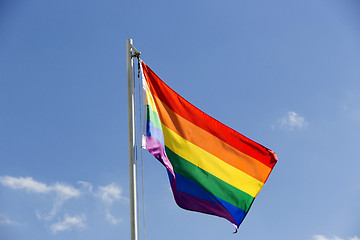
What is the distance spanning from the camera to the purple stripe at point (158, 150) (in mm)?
9289

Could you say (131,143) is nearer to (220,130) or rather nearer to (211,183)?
(211,183)

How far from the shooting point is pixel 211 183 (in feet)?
33.9

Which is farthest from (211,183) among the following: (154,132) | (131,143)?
(131,143)

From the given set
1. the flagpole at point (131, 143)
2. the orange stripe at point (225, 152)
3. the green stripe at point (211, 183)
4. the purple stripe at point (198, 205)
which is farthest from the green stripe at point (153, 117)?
the purple stripe at point (198, 205)

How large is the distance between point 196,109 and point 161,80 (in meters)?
1.11

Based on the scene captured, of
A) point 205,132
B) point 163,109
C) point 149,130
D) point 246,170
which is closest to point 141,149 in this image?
point 149,130

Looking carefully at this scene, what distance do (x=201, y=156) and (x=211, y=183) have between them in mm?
652

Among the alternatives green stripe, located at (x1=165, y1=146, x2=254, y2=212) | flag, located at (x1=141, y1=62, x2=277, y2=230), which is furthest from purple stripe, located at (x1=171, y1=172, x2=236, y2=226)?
green stripe, located at (x1=165, y1=146, x2=254, y2=212)

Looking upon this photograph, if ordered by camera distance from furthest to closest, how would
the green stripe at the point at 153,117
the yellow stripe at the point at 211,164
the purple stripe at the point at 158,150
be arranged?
1. the yellow stripe at the point at 211,164
2. the green stripe at the point at 153,117
3. the purple stripe at the point at 158,150

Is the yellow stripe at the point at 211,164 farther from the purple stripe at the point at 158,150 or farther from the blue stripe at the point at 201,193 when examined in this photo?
the blue stripe at the point at 201,193

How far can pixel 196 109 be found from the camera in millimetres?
10773

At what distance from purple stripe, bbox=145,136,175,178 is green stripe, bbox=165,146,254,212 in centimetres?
23

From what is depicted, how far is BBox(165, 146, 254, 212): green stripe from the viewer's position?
9.96 m

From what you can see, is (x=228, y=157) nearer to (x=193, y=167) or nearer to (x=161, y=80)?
(x=193, y=167)
